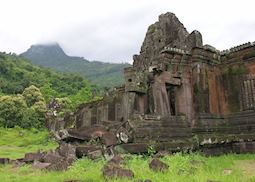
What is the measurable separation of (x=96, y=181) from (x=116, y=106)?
1680cm

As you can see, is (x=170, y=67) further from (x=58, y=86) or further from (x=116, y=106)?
(x=58, y=86)

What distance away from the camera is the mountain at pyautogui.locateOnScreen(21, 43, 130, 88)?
111938 millimetres

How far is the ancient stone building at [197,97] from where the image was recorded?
1130 centimetres

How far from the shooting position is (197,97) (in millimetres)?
12906

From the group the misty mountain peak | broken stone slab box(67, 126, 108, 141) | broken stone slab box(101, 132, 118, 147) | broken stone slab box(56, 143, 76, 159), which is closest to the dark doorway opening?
broken stone slab box(67, 126, 108, 141)

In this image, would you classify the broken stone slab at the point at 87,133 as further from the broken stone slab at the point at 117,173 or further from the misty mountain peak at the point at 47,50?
the misty mountain peak at the point at 47,50

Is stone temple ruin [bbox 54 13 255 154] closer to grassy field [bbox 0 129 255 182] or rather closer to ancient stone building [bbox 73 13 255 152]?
ancient stone building [bbox 73 13 255 152]

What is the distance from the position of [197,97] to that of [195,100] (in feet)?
0.46

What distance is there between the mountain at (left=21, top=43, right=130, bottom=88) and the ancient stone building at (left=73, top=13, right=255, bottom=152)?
88.3 metres

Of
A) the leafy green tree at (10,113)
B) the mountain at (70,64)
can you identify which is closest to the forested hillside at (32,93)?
the leafy green tree at (10,113)

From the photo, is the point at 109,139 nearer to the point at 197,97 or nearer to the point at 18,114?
the point at 197,97

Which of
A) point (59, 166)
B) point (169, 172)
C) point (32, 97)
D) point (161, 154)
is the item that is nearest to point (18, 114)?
point (32, 97)

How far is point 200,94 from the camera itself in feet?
42.7

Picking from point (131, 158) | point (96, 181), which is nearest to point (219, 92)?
point (131, 158)
